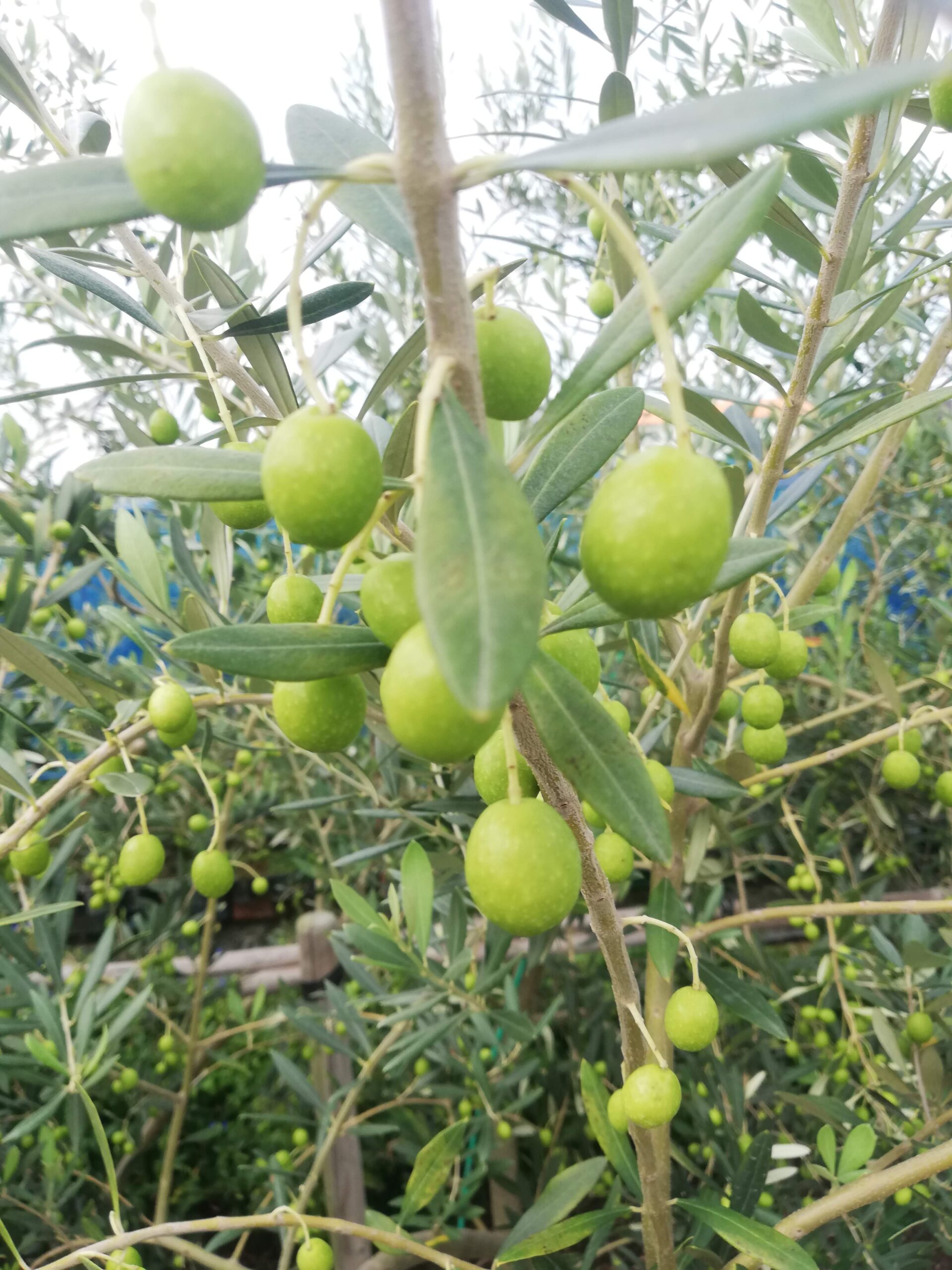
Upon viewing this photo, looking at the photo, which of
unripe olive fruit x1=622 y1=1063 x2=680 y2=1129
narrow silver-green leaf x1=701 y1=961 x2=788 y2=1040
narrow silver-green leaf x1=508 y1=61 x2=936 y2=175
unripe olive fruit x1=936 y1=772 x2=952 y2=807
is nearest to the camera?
narrow silver-green leaf x1=508 y1=61 x2=936 y2=175

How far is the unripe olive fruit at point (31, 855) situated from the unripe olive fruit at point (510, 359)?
3.16 feet

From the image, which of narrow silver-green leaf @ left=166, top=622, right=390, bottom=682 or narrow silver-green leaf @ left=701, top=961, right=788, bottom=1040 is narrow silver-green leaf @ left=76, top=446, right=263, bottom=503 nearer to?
narrow silver-green leaf @ left=166, top=622, right=390, bottom=682

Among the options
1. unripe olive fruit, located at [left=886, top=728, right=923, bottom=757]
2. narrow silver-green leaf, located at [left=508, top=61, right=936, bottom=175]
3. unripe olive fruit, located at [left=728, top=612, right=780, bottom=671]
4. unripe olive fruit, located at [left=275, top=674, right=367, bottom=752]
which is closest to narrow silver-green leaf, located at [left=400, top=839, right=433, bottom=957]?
unripe olive fruit, located at [left=728, top=612, right=780, bottom=671]

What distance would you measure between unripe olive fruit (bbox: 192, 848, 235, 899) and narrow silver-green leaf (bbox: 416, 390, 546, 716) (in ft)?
3.28

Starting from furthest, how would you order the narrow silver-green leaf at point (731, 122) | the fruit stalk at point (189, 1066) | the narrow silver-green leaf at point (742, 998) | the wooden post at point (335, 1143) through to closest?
the fruit stalk at point (189, 1066) → the wooden post at point (335, 1143) → the narrow silver-green leaf at point (742, 998) → the narrow silver-green leaf at point (731, 122)

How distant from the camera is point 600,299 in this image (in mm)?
1233

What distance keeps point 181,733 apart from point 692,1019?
70cm

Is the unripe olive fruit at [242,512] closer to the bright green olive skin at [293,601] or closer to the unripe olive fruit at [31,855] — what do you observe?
the bright green olive skin at [293,601]

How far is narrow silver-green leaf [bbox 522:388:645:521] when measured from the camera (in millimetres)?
558

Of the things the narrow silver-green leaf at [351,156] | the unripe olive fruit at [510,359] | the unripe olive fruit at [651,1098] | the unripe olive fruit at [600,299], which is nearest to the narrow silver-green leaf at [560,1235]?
the unripe olive fruit at [651,1098]

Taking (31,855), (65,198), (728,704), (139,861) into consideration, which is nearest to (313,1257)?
(139,861)

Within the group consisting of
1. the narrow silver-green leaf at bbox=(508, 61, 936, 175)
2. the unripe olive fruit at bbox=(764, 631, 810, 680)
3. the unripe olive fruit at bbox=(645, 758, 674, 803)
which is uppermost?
the narrow silver-green leaf at bbox=(508, 61, 936, 175)

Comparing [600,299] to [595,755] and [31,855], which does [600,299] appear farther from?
[31,855]

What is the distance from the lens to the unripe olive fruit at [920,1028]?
132cm
